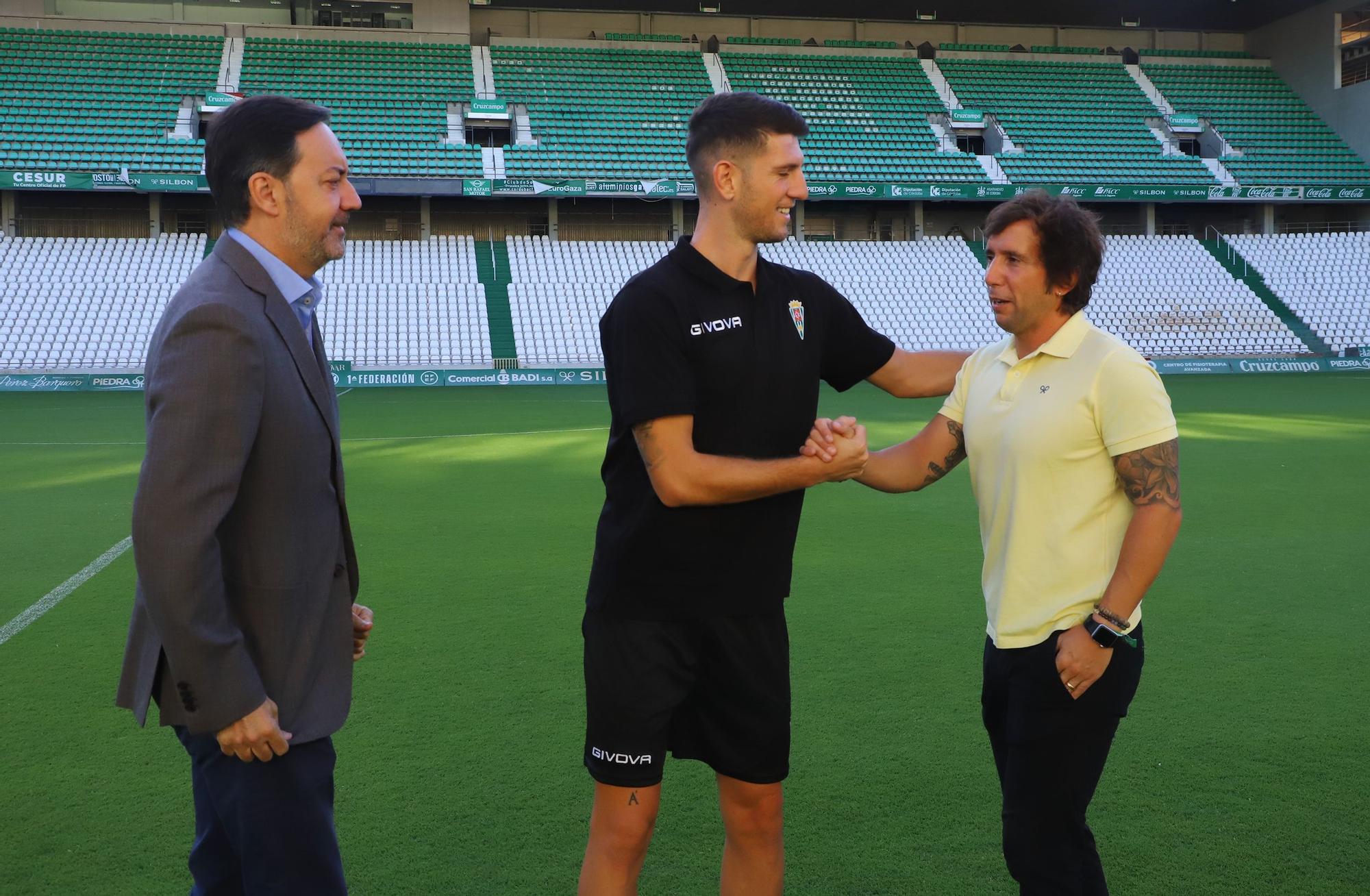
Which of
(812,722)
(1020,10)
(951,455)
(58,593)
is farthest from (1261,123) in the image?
(951,455)

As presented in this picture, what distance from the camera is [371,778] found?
4391mm

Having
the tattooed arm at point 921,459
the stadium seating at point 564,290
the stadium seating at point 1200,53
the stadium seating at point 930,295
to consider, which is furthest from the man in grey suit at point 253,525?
the stadium seating at point 1200,53

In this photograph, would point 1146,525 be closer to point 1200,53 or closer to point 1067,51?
point 1067,51

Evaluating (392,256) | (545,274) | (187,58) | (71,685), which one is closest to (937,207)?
(545,274)

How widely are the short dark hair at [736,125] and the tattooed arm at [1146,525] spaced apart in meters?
1.14

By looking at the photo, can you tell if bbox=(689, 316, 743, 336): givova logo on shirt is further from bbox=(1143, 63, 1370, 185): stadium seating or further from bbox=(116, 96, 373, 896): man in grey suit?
bbox=(1143, 63, 1370, 185): stadium seating

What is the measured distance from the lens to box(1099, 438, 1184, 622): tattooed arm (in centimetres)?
272

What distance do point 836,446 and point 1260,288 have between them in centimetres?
3563

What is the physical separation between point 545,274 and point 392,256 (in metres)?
4.34

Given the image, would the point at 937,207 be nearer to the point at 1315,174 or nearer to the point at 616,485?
the point at 1315,174

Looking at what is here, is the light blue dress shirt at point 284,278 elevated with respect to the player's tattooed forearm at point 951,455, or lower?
elevated

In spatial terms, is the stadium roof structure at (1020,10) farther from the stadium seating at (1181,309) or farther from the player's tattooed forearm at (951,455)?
the player's tattooed forearm at (951,455)

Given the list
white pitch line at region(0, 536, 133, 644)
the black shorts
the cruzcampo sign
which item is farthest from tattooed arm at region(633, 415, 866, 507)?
the cruzcampo sign

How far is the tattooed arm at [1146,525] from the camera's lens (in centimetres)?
272
